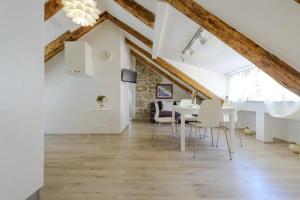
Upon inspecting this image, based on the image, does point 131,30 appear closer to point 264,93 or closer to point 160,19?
point 160,19

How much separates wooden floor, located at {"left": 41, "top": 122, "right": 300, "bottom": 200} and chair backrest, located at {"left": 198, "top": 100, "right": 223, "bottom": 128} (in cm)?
54

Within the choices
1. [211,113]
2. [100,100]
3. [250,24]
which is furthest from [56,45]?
[250,24]

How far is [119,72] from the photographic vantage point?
19.2 ft

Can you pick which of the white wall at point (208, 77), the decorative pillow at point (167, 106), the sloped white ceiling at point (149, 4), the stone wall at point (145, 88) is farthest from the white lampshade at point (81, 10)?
the stone wall at point (145, 88)

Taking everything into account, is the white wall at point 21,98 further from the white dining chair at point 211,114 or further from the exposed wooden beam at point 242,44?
the white dining chair at point 211,114

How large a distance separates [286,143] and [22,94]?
4791 millimetres

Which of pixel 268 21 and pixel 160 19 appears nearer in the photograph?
pixel 268 21

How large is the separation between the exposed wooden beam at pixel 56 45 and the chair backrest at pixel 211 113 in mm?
3843

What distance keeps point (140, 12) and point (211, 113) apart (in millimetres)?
2238

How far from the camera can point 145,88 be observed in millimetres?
9891

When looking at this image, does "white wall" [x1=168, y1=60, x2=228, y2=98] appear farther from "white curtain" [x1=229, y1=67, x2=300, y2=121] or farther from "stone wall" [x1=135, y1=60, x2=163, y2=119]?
"stone wall" [x1=135, y1=60, x2=163, y2=119]

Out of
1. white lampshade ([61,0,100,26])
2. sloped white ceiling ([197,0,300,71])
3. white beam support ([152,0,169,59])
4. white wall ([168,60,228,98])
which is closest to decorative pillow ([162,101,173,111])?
white wall ([168,60,228,98])

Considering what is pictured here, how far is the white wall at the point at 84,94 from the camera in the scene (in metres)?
5.81

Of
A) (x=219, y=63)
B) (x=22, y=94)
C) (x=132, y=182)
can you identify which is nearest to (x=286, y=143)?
(x=219, y=63)
